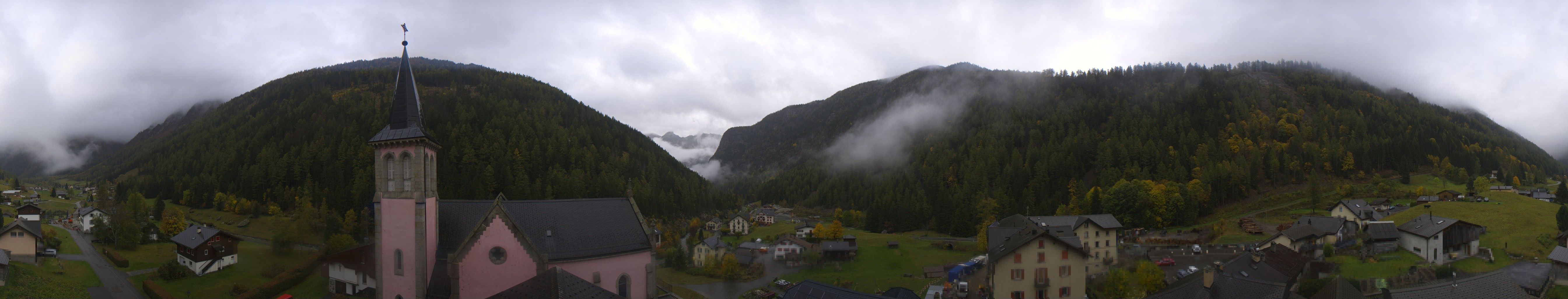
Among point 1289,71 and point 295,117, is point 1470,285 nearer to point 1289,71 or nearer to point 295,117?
point 295,117

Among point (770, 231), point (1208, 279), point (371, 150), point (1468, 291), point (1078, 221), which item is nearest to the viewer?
point (1468, 291)

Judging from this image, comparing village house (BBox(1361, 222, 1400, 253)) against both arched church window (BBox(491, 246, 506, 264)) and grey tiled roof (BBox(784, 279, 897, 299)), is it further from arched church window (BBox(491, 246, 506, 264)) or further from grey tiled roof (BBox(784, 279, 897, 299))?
arched church window (BBox(491, 246, 506, 264))

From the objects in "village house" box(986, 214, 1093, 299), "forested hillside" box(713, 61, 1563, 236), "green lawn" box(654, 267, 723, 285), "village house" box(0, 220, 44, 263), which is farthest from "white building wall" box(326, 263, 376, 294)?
"forested hillside" box(713, 61, 1563, 236)

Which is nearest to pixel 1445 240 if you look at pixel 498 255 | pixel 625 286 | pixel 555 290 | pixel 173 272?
pixel 625 286

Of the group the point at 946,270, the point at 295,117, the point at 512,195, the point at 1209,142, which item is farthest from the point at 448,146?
the point at 1209,142

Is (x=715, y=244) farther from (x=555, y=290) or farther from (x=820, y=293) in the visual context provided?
(x=555, y=290)

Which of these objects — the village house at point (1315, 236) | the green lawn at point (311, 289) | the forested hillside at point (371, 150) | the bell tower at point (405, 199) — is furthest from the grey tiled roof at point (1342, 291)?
the forested hillside at point (371, 150)
